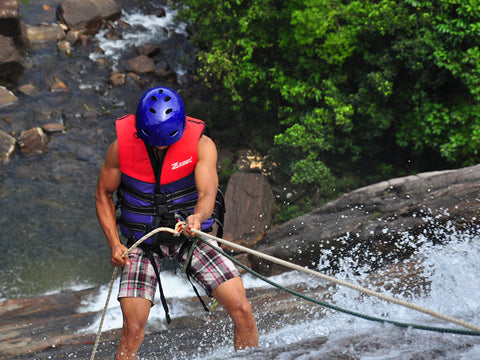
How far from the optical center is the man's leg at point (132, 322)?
3.46m

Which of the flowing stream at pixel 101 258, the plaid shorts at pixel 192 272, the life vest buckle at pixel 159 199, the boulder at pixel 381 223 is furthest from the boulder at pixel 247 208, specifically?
the life vest buckle at pixel 159 199

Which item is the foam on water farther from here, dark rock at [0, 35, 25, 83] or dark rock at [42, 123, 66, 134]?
dark rock at [42, 123, 66, 134]

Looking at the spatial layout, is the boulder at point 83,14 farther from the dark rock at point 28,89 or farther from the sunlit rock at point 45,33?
the dark rock at point 28,89

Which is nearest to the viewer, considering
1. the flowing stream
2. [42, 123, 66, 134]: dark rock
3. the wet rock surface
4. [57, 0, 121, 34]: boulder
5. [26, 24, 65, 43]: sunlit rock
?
the flowing stream

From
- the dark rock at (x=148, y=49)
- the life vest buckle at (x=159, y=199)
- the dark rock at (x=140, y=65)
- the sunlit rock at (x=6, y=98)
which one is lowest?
the life vest buckle at (x=159, y=199)

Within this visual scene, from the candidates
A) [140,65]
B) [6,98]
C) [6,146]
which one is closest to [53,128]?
[6,146]

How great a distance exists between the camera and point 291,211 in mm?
9367

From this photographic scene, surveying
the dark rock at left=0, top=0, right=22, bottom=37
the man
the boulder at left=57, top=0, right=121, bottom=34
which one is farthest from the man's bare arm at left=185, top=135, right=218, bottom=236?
the boulder at left=57, top=0, right=121, bottom=34

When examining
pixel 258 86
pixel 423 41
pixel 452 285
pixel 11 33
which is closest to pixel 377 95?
pixel 423 41

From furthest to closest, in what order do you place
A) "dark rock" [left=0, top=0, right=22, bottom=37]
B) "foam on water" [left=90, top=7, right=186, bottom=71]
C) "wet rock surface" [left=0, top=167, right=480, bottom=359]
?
"foam on water" [left=90, top=7, right=186, bottom=71] < "dark rock" [left=0, top=0, right=22, bottom=37] < "wet rock surface" [left=0, top=167, right=480, bottom=359]

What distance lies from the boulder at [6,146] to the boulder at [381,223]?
690 centimetres

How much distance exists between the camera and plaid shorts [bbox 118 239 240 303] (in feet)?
11.6

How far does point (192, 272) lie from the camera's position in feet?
12.1

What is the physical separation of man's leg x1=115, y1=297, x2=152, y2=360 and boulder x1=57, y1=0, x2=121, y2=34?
47.9ft
